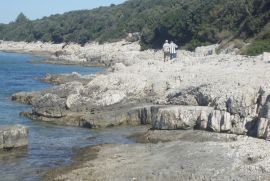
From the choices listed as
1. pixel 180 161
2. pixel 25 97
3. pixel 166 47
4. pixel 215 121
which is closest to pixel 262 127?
pixel 215 121

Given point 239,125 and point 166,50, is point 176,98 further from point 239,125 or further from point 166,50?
point 166,50

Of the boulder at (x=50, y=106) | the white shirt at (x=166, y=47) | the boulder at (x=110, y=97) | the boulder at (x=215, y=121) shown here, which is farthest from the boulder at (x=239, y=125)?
the white shirt at (x=166, y=47)

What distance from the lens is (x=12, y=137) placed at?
22453mm

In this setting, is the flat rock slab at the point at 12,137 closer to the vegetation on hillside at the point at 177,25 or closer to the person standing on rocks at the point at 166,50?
the person standing on rocks at the point at 166,50

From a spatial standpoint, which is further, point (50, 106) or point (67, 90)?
point (67, 90)

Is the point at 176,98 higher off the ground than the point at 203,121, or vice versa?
the point at 176,98

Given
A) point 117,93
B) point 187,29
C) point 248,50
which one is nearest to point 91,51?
point 187,29

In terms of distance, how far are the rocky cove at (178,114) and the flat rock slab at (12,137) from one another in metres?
3.27

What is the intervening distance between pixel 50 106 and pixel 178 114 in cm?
919

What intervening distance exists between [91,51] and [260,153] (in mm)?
81071

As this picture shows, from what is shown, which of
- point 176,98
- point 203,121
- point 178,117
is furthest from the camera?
point 176,98

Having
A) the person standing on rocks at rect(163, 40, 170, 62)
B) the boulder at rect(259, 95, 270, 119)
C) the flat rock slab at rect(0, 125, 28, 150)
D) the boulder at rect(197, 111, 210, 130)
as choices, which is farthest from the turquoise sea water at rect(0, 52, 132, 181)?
the person standing on rocks at rect(163, 40, 170, 62)

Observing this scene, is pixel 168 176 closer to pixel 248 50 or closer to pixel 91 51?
pixel 248 50

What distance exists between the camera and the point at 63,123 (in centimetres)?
2856
